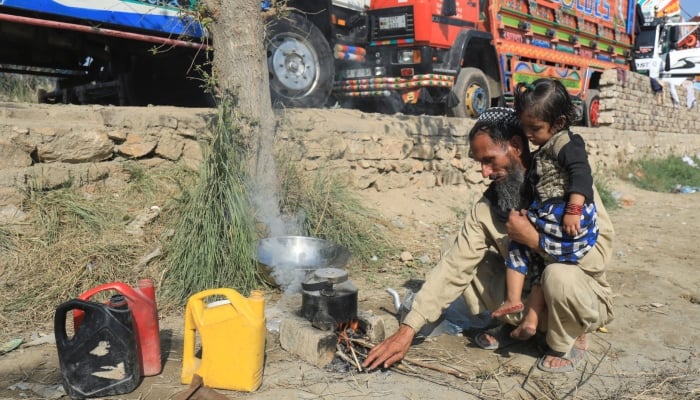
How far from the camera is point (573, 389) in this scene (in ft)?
7.39

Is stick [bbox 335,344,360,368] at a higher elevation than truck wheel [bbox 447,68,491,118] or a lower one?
lower

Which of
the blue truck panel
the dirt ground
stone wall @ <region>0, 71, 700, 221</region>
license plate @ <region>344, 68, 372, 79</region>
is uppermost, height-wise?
the blue truck panel

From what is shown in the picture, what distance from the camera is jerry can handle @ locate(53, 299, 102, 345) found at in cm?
196

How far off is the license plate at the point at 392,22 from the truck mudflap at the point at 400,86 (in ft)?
2.27

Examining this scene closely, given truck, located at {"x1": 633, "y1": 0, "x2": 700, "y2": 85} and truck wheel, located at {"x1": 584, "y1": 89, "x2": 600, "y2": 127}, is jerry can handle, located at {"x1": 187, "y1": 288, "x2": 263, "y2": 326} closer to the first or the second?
truck wheel, located at {"x1": 584, "y1": 89, "x2": 600, "y2": 127}

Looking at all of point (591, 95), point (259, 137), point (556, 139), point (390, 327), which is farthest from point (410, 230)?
Result: point (591, 95)

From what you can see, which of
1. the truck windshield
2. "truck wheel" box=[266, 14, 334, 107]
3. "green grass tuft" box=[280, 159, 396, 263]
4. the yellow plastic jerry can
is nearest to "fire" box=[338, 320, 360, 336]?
the yellow plastic jerry can

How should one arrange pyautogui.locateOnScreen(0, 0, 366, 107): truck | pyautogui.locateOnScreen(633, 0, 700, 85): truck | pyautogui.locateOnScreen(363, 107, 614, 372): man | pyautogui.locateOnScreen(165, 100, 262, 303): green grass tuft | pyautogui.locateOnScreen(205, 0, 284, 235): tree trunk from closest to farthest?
1. pyautogui.locateOnScreen(363, 107, 614, 372): man
2. pyautogui.locateOnScreen(165, 100, 262, 303): green grass tuft
3. pyautogui.locateOnScreen(205, 0, 284, 235): tree trunk
4. pyautogui.locateOnScreen(0, 0, 366, 107): truck
5. pyautogui.locateOnScreen(633, 0, 700, 85): truck

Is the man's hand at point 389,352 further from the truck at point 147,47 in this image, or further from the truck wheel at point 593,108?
the truck wheel at point 593,108

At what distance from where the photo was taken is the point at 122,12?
492 centimetres

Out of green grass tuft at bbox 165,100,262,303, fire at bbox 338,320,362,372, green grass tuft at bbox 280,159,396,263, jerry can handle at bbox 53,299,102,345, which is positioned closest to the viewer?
jerry can handle at bbox 53,299,102,345

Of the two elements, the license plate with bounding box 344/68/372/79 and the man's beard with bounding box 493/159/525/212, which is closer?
the man's beard with bounding box 493/159/525/212

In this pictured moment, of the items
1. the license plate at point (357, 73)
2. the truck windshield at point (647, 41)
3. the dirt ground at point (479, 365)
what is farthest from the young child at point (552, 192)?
the truck windshield at point (647, 41)

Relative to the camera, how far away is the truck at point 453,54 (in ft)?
24.3
